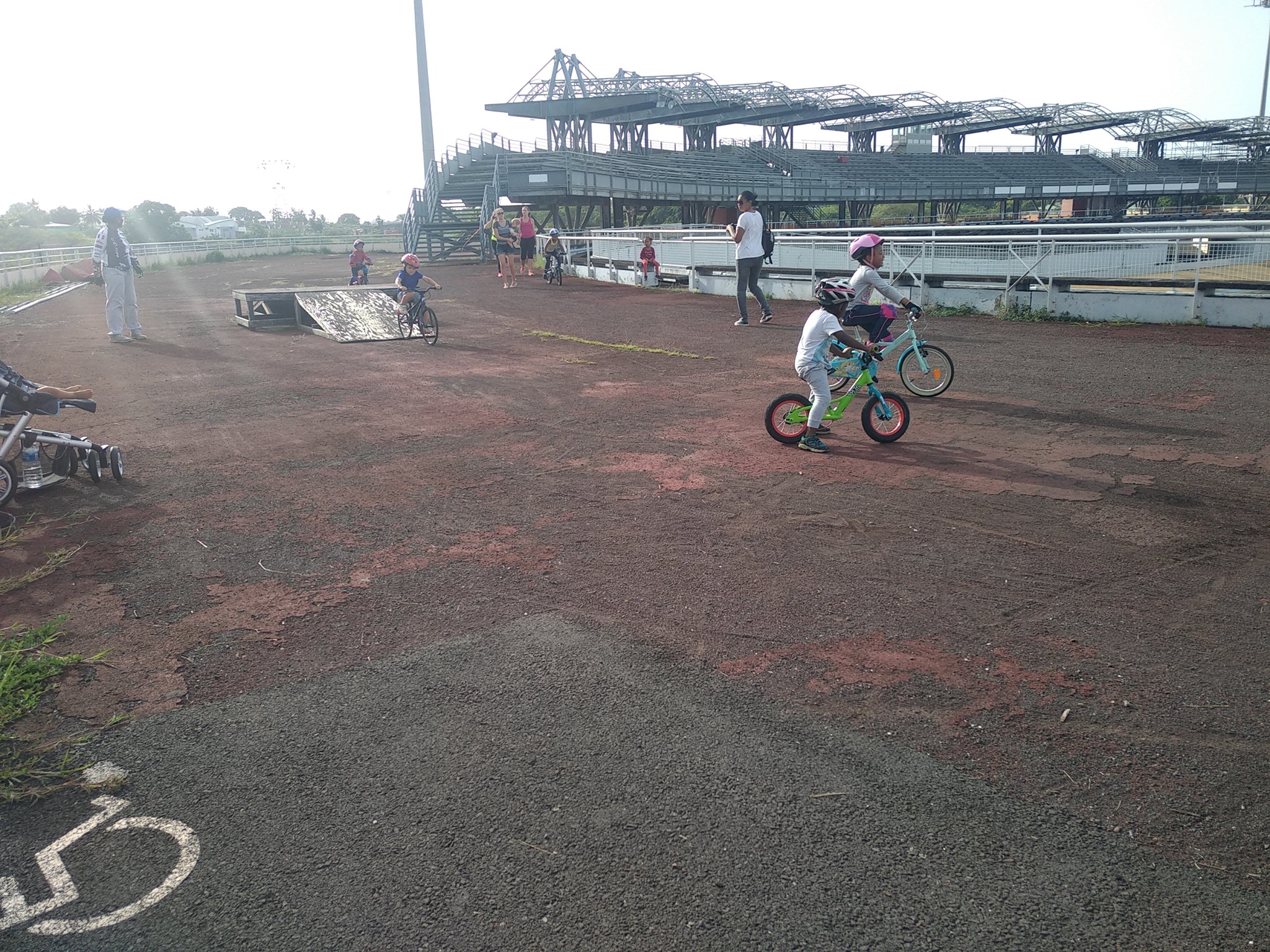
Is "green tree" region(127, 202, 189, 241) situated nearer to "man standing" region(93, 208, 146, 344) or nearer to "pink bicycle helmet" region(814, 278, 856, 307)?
"man standing" region(93, 208, 146, 344)

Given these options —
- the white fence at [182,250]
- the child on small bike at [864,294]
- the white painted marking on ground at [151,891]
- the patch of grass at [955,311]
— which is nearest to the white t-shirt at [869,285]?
the child on small bike at [864,294]

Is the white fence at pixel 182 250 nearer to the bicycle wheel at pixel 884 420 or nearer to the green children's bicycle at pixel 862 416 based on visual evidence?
the green children's bicycle at pixel 862 416

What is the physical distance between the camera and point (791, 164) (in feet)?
242

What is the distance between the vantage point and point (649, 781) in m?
3.64

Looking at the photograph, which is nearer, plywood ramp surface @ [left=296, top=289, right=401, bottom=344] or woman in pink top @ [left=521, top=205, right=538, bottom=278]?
plywood ramp surface @ [left=296, top=289, right=401, bottom=344]

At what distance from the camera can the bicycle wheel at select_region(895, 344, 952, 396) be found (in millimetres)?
10172

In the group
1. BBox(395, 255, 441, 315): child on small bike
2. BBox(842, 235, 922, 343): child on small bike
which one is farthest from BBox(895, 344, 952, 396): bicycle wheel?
BBox(395, 255, 441, 315): child on small bike

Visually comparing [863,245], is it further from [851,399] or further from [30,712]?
[30,712]

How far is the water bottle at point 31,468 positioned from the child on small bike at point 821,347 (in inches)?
255

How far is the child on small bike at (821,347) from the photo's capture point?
8.13m

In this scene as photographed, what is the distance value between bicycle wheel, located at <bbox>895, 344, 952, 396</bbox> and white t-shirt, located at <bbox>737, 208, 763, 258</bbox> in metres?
6.22

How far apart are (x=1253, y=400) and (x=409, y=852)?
10.1 m

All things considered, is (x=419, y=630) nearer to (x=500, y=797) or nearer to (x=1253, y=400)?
(x=500, y=797)

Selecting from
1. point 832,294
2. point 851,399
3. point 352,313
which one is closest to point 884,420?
point 851,399
